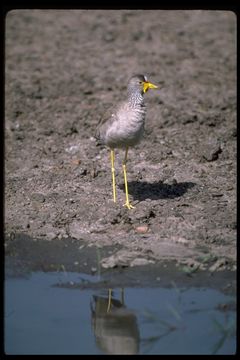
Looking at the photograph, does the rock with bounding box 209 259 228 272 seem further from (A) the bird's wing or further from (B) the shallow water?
(A) the bird's wing

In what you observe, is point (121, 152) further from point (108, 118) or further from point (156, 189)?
point (108, 118)

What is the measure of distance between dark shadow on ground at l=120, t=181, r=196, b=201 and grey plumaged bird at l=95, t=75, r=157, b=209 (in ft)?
1.25

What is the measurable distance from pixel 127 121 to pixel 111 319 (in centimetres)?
276

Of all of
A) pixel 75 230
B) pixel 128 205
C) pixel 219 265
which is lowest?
pixel 219 265

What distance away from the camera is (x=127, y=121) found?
27.0 feet

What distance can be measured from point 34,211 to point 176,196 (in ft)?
5.62

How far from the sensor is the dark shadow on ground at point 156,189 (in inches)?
341

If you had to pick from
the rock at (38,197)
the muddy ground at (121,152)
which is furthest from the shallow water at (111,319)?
the rock at (38,197)

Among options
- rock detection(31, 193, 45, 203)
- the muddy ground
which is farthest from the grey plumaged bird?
rock detection(31, 193, 45, 203)

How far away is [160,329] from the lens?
597 cm

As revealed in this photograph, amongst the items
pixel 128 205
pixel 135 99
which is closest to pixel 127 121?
pixel 135 99

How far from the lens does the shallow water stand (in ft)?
18.8

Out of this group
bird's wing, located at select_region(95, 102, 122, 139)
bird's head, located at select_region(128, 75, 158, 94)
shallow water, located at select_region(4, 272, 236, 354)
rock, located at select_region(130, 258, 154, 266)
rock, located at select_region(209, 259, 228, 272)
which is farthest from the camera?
bird's head, located at select_region(128, 75, 158, 94)

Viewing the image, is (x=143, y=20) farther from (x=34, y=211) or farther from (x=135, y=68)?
(x=34, y=211)
